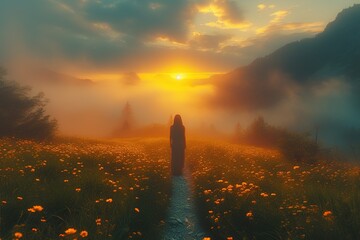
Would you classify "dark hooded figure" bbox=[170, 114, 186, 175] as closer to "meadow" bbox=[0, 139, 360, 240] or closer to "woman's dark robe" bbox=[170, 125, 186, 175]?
"woman's dark robe" bbox=[170, 125, 186, 175]

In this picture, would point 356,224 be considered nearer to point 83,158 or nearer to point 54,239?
point 54,239

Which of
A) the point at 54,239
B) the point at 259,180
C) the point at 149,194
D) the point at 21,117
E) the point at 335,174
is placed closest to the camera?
the point at 54,239

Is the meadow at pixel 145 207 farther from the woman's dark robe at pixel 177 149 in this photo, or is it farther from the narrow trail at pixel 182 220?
the woman's dark robe at pixel 177 149

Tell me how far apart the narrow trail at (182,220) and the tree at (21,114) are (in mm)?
13327

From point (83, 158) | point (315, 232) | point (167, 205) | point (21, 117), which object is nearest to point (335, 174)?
point (167, 205)

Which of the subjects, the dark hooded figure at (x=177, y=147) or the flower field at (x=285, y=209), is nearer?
the flower field at (x=285, y=209)

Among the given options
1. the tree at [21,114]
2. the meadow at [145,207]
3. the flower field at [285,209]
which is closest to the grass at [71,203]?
the meadow at [145,207]

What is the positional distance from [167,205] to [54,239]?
5.39 metres

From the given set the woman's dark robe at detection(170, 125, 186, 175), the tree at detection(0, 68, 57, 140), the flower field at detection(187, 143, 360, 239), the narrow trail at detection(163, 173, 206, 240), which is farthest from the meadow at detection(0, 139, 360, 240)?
the tree at detection(0, 68, 57, 140)

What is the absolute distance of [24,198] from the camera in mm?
7316

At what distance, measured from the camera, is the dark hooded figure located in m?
16.8

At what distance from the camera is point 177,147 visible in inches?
691

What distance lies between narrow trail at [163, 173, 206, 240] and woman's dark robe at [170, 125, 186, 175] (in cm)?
393

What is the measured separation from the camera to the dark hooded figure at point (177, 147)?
1684 centimetres
